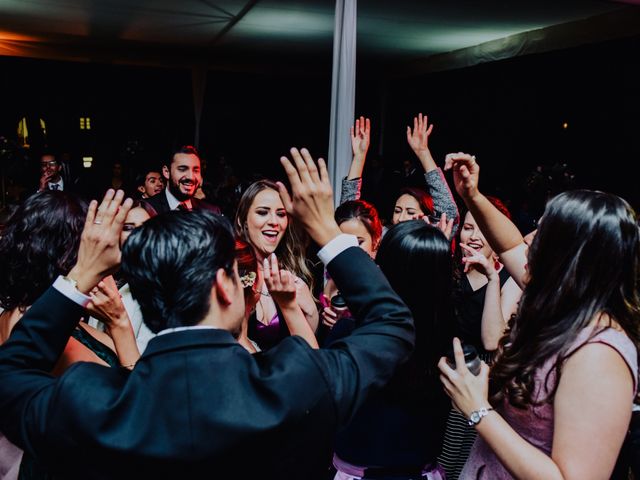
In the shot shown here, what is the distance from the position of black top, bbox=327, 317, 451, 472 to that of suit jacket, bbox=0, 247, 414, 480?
24.9 inches

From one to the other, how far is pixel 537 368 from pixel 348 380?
0.51 m

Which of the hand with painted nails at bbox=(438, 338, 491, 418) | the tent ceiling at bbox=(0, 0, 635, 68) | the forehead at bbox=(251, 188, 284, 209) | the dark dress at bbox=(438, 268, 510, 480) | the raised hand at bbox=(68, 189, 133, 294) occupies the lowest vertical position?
the dark dress at bbox=(438, 268, 510, 480)

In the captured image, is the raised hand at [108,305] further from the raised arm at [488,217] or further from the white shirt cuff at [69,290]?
the raised arm at [488,217]

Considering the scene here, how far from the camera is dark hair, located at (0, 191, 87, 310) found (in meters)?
1.43

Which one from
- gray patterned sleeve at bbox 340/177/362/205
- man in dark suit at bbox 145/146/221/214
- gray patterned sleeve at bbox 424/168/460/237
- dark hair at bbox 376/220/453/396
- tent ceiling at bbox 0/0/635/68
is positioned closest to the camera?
dark hair at bbox 376/220/453/396

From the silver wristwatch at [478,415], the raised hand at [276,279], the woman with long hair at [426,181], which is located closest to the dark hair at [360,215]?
the woman with long hair at [426,181]

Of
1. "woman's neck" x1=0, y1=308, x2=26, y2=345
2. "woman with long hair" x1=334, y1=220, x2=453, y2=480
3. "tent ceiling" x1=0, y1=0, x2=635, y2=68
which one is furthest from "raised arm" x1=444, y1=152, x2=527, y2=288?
"tent ceiling" x1=0, y1=0, x2=635, y2=68

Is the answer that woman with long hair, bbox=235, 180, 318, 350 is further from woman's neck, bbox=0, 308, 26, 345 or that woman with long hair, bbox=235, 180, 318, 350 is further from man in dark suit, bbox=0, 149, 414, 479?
man in dark suit, bbox=0, 149, 414, 479

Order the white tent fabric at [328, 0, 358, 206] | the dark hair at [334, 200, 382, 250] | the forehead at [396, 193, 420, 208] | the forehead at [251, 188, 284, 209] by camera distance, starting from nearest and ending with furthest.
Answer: the forehead at [251, 188, 284, 209] → the dark hair at [334, 200, 382, 250] → the forehead at [396, 193, 420, 208] → the white tent fabric at [328, 0, 358, 206]

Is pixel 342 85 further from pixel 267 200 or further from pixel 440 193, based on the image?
pixel 267 200

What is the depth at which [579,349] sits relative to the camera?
115 centimetres

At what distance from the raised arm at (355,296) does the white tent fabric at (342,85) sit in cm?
275

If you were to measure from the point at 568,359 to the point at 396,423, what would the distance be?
0.58m

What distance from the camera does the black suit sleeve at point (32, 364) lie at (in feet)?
2.94
